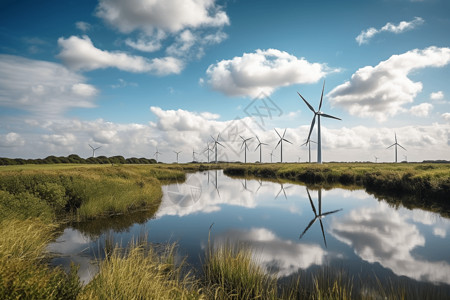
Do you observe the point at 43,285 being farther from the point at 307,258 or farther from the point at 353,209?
the point at 353,209

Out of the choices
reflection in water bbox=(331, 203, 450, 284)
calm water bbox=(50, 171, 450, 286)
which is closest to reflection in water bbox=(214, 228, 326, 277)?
calm water bbox=(50, 171, 450, 286)

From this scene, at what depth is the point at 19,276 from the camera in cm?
481

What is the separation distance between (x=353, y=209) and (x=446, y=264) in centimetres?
1217

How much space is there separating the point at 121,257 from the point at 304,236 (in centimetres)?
973

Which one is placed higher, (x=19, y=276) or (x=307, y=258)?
(x=19, y=276)

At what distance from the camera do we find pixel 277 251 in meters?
11.5

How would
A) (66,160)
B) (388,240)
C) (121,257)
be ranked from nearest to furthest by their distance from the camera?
(121,257)
(388,240)
(66,160)

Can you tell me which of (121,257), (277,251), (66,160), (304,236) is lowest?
(304,236)

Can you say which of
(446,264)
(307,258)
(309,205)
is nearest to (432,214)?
(309,205)

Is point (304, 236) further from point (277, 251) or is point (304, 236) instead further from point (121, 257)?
point (121, 257)

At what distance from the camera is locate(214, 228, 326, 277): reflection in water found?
9609 millimetres

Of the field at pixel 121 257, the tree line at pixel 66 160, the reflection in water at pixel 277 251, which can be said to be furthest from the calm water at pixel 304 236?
the tree line at pixel 66 160

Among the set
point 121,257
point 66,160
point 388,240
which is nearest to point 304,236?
point 388,240

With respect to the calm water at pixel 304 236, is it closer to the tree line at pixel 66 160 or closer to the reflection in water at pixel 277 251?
the reflection in water at pixel 277 251
